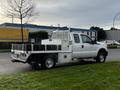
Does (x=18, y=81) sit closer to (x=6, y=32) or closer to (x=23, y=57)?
(x=23, y=57)

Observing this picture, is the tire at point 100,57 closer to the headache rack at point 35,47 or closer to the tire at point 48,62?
the headache rack at point 35,47

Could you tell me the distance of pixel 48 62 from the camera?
14.0 meters

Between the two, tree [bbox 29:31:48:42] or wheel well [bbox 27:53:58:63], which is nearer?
wheel well [bbox 27:53:58:63]

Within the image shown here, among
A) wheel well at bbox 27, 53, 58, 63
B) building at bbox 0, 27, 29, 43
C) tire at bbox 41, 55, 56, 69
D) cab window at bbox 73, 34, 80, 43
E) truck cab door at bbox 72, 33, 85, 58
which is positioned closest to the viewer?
wheel well at bbox 27, 53, 58, 63

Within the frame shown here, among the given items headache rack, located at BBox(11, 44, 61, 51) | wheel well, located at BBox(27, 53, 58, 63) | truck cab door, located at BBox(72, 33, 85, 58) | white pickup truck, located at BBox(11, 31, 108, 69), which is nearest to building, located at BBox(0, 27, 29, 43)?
white pickup truck, located at BBox(11, 31, 108, 69)

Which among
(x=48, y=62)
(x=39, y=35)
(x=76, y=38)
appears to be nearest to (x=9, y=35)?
(x=39, y=35)

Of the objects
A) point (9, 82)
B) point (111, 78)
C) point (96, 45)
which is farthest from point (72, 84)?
point (96, 45)

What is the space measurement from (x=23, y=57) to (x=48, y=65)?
1.51 m

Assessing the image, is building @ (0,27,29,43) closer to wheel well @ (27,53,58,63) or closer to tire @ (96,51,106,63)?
tire @ (96,51,106,63)

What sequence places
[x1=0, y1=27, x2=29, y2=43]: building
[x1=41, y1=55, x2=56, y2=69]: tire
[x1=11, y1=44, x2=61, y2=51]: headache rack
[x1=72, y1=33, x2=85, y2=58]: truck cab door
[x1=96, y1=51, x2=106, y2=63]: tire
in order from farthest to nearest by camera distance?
[x1=0, y1=27, x2=29, y2=43]: building, [x1=96, y1=51, x2=106, y2=63]: tire, [x1=72, y1=33, x2=85, y2=58]: truck cab door, [x1=41, y1=55, x2=56, y2=69]: tire, [x1=11, y1=44, x2=61, y2=51]: headache rack

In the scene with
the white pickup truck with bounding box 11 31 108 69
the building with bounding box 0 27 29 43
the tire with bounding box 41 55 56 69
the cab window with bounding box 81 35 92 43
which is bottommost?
the tire with bounding box 41 55 56 69

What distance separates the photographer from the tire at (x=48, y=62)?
13719 millimetres

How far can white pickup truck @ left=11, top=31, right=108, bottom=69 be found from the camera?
43.6 ft

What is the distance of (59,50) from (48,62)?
0.98 meters
